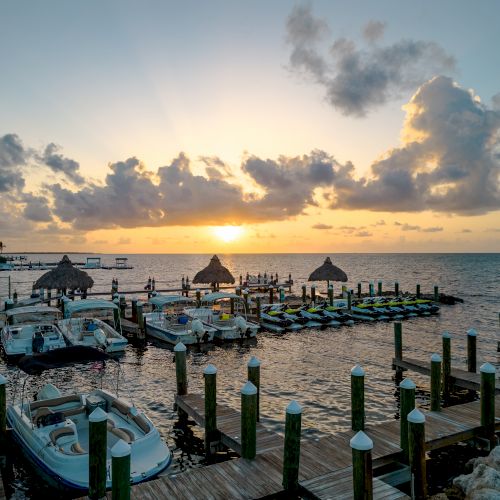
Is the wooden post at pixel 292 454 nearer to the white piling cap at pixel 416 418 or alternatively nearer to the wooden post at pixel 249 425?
the wooden post at pixel 249 425

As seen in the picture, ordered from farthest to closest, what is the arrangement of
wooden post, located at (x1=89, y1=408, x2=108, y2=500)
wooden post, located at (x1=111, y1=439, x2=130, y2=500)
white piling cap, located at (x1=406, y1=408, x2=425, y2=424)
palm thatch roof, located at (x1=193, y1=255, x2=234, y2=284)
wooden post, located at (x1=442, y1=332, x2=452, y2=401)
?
palm thatch roof, located at (x1=193, y1=255, x2=234, y2=284)
wooden post, located at (x1=442, y1=332, x2=452, y2=401)
white piling cap, located at (x1=406, y1=408, x2=425, y2=424)
wooden post, located at (x1=89, y1=408, x2=108, y2=500)
wooden post, located at (x1=111, y1=439, x2=130, y2=500)

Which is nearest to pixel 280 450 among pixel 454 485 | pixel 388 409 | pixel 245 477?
pixel 245 477

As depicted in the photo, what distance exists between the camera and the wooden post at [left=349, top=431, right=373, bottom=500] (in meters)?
7.42

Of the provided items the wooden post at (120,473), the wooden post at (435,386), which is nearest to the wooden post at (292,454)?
the wooden post at (120,473)

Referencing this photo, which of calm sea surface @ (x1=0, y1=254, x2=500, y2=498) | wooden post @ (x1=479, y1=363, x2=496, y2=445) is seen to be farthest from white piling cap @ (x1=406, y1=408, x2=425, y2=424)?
calm sea surface @ (x1=0, y1=254, x2=500, y2=498)

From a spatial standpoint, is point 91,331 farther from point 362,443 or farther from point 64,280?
point 362,443

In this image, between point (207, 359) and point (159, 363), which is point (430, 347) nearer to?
point (207, 359)

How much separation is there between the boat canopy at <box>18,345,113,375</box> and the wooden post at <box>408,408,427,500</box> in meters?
8.52

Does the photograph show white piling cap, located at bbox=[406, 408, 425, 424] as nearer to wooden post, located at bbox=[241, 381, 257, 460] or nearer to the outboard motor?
wooden post, located at bbox=[241, 381, 257, 460]

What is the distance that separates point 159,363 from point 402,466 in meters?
14.4

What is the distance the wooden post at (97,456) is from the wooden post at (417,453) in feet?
19.9

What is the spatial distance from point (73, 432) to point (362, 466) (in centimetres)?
711

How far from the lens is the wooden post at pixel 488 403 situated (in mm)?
11414

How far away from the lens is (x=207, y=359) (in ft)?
74.3
